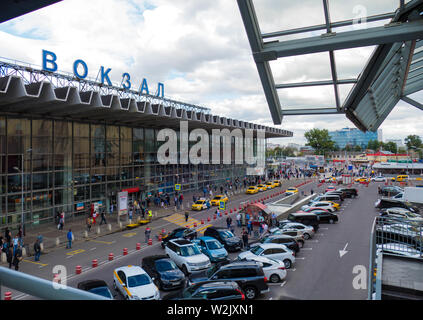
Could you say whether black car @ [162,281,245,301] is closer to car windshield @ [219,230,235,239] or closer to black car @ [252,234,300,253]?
black car @ [252,234,300,253]

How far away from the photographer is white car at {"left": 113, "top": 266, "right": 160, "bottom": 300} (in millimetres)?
10688

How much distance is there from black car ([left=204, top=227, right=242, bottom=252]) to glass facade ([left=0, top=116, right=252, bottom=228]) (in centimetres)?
1375

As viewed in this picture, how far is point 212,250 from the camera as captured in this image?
16.3 meters

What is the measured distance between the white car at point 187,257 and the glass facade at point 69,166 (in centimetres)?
1260

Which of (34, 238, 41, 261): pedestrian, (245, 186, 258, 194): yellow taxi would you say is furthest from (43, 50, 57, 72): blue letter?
(245, 186, 258, 194): yellow taxi

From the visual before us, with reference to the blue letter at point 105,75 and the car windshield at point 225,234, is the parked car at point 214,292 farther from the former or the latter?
the blue letter at point 105,75

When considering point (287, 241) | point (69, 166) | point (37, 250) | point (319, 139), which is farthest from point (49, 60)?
point (319, 139)

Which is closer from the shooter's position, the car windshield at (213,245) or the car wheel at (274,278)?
the car wheel at (274,278)

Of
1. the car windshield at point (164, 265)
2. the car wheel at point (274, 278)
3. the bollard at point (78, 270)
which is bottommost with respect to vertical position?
the bollard at point (78, 270)

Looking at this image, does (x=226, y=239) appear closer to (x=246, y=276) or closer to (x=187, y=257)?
(x=187, y=257)

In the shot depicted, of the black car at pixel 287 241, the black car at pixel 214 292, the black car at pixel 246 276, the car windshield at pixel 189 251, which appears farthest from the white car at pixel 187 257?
the black car at pixel 214 292

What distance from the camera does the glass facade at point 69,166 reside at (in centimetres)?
2211

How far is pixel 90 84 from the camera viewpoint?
88.2 ft
